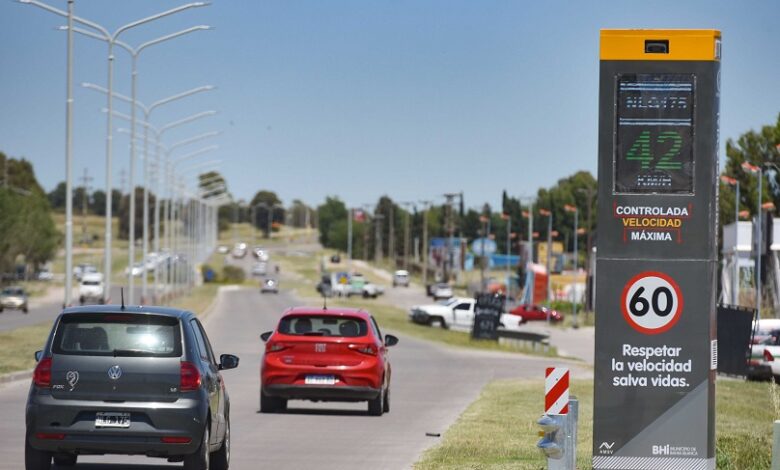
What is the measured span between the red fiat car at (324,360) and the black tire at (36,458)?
956cm

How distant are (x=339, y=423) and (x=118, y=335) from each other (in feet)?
30.4

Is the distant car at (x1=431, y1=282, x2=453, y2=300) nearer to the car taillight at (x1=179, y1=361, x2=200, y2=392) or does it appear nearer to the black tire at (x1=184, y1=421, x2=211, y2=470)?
the black tire at (x1=184, y1=421, x2=211, y2=470)

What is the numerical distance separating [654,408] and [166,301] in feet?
260

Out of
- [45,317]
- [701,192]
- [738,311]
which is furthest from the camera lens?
[45,317]

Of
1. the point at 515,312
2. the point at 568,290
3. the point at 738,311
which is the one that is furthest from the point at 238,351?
the point at 568,290

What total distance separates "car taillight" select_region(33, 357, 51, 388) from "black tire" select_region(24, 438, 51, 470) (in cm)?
57

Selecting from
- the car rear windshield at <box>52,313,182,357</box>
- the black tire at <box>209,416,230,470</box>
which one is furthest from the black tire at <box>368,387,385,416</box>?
the car rear windshield at <box>52,313,182,357</box>

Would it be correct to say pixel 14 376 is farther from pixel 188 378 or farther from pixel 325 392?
pixel 188 378

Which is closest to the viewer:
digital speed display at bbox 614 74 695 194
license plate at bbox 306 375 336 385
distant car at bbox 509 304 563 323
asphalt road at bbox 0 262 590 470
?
digital speed display at bbox 614 74 695 194

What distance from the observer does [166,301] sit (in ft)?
298

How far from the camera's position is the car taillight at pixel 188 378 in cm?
1343

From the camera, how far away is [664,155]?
12773mm

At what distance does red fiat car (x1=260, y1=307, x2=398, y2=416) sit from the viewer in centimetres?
2319

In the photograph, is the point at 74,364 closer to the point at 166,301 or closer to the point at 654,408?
the point at 654,408
